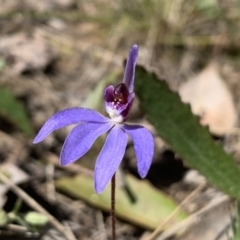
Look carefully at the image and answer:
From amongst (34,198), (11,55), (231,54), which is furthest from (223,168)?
(11,55)

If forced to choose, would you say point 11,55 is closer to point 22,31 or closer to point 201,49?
point 22,31

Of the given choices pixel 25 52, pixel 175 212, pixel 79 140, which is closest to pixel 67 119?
pixel 79 140

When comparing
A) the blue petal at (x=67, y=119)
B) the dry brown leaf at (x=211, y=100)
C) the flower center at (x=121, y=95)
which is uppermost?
the dry brown leaf at (x=211, y=100)

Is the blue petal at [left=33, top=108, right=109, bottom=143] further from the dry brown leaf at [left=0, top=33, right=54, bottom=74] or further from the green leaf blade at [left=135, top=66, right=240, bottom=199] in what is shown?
the dry brown leaf at [left=0, top=33, right=54, bottom=74]

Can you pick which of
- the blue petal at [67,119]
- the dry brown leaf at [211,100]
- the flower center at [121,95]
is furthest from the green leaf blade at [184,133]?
the dry brown leaf at [211,100]

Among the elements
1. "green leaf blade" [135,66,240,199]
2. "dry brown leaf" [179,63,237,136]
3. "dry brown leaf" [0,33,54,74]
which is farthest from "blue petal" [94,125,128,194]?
"dry brown leaf" [0,33,54,74]

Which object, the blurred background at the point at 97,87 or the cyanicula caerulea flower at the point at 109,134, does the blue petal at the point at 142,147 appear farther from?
the blurred background at the point at 97,87
